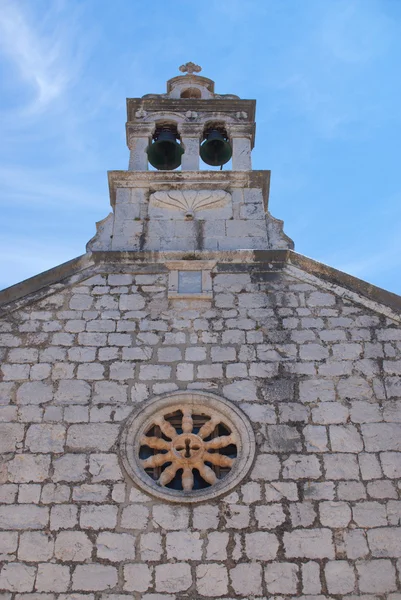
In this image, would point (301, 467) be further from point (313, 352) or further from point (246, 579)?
point (313, 352)

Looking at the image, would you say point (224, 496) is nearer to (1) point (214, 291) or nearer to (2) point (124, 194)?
(1) point (214, 291)

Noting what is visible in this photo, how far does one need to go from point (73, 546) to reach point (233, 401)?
5.81 ft

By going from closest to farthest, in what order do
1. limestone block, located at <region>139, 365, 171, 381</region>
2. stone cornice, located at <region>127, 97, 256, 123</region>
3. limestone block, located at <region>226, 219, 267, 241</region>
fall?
limestone block, located at <region>139, 365, 171, 381</region> < limestone block, located at <region>226, 219, 267, 241</region> < stone cornice, located at <region>127, 97, 256, 123</region>

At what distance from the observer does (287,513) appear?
20.0 feet

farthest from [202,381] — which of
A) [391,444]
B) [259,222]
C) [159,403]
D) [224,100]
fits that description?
[224,100]

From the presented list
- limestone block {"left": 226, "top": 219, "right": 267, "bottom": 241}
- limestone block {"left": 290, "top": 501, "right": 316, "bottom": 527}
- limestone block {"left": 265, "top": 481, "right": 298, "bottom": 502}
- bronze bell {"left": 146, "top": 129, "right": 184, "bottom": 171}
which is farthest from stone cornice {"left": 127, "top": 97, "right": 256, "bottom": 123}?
limestone block {"left": 290, "top": 501, "right": 316, "bottom": 527}

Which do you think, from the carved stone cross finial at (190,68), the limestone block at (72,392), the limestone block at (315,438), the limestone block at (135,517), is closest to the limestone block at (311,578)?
the limestone block at (315,438)

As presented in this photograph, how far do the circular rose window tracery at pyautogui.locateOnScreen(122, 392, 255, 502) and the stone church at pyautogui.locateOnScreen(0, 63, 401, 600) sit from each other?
0.02 meters

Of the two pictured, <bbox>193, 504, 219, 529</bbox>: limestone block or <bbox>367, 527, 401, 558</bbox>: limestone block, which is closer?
<bbox>367, 527, 401, 558</bbox>: limestone block

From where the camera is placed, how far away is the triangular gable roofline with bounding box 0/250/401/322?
298 inches

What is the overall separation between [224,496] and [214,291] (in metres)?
2.20

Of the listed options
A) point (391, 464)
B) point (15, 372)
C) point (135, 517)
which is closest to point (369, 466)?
point (391, 464)

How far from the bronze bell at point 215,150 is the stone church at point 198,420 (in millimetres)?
1295

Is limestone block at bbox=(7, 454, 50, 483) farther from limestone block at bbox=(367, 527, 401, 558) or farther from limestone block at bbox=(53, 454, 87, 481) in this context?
limestone block at bbox=(367, 527, 401, 558)
